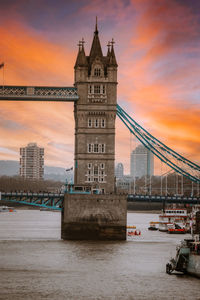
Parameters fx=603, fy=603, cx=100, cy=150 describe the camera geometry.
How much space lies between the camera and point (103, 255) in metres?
64.8

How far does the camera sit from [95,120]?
8694 cm

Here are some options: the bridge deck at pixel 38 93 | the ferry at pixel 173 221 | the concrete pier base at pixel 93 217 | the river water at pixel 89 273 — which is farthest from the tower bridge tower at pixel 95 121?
the ferry at pixel 173 221

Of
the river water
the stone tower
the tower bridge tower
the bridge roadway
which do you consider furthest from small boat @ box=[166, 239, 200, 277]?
the bridge roadway

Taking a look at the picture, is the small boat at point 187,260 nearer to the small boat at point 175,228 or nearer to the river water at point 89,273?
the river water at point 89,273

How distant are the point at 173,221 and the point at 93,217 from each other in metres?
41.5

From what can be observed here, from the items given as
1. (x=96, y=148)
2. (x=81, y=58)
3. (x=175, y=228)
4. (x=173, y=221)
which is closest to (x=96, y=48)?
(x=81, y=58)

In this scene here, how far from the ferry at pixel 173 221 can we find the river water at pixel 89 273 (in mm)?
31823

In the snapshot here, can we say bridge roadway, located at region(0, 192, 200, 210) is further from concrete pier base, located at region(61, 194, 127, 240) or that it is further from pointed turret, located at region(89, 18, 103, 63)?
pointed turret, located at region(89, 18, 103, 63)

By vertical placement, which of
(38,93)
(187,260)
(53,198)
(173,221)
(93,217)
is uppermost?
(38,93)

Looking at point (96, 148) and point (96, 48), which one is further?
point (96, 48)

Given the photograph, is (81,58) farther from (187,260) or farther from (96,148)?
(187,260)

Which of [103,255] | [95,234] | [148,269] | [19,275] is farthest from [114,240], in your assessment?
[19,275]

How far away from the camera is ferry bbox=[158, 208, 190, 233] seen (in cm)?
10788

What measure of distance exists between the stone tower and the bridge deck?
1649mm
